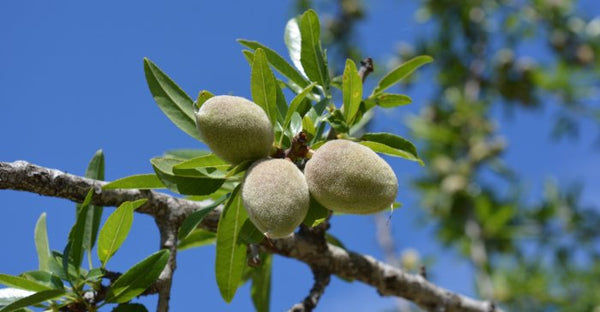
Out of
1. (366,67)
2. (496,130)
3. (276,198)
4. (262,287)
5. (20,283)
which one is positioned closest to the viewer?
(276,198)

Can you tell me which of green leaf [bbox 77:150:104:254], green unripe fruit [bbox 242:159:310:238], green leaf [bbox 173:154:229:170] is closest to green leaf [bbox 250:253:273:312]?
green leaf [bbox 77:150:104:254]

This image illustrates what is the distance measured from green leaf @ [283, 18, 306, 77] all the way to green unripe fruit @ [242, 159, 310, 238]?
465 millimetres

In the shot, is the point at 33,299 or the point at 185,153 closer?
the point at 33,299

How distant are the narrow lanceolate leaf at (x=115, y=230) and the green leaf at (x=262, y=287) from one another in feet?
1.93

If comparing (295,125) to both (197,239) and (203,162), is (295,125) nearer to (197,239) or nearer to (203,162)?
(203,162)

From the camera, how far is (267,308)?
170cm

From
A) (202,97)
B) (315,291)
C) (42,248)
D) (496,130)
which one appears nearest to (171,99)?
(202,97)

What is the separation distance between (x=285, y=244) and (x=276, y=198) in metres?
0.56

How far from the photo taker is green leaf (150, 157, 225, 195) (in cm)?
110

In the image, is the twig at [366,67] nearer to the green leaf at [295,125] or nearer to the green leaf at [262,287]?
the green leaf at [295,125]

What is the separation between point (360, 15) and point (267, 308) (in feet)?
12.6

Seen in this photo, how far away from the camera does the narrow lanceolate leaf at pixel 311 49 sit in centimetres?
133

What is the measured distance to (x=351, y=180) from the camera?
98cm

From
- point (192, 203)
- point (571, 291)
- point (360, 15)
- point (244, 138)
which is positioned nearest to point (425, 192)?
point (571, 291)
